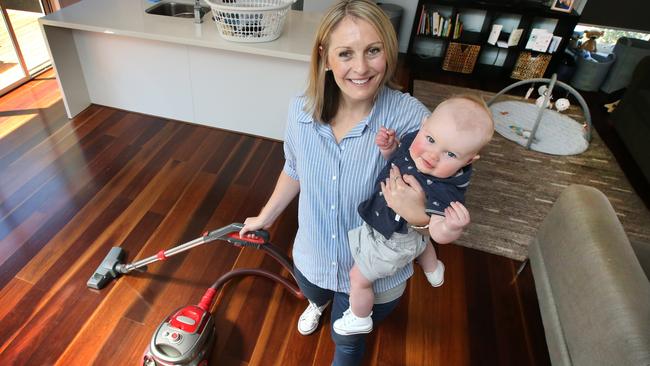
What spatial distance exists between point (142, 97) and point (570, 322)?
3261mm

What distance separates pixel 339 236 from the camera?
124 centimetres

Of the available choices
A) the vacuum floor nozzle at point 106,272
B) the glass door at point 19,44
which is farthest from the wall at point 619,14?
the glass door at point 19,44

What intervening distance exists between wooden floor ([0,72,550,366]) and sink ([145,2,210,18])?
1.00 meters

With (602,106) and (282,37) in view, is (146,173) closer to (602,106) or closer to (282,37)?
(282,37)

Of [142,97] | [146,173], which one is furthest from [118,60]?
[146,173]

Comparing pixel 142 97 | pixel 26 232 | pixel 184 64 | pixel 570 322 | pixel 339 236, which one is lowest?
pixel 26 232

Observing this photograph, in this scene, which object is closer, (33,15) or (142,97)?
(142,97)

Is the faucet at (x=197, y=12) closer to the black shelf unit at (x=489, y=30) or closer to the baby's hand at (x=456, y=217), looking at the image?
the baby's hand at (x=456, y=217)

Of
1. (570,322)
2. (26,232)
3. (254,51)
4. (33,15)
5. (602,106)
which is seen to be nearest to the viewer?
(570,322)

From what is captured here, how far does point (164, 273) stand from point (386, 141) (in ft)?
→ 5.26

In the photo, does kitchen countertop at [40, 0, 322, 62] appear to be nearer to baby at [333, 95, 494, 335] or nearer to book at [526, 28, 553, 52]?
baby at [333, 95, 494, 335]

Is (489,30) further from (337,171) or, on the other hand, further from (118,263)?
(118,263)

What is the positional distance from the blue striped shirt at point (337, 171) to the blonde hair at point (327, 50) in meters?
0.04

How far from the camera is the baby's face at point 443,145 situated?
978 mm
